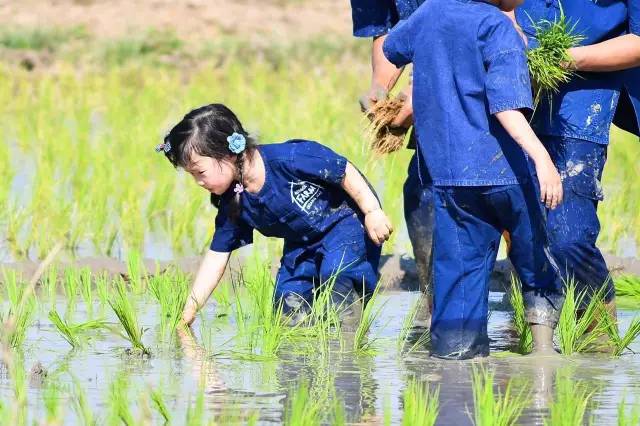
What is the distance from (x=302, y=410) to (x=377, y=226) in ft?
4.92

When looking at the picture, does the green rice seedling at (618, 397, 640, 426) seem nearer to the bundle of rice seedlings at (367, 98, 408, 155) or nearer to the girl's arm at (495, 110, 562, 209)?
the girl's arm at (495, 110, 562, 209)

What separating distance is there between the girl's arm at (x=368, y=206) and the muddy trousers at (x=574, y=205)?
1.83 ft

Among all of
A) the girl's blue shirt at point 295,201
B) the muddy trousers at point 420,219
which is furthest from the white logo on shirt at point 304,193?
the muddy trousers at point 420,219

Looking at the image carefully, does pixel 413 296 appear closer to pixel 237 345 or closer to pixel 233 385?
pixel 237 345

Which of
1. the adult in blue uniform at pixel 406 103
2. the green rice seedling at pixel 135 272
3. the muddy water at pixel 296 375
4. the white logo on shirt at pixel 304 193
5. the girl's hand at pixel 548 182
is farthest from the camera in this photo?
the green rice seedling at pixel 135 272

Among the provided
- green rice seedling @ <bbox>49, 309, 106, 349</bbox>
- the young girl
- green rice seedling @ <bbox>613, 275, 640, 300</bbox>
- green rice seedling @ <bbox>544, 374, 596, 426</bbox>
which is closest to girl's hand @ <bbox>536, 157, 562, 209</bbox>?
green rice seedling @ <bbox>544, 374, 596, 426</bbox>

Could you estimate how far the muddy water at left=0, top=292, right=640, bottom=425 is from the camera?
12.7ft

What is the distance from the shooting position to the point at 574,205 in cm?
460

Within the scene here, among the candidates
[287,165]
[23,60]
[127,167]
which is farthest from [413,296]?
[23,60]

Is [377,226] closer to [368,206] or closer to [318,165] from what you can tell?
[368,206]

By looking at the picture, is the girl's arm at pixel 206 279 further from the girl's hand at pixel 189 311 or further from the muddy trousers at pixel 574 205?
the muddy trousers at pixel 574 205

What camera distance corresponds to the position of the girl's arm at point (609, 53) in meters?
4.48

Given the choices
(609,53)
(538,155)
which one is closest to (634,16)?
(609,53)

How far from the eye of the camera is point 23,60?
13.2 m
